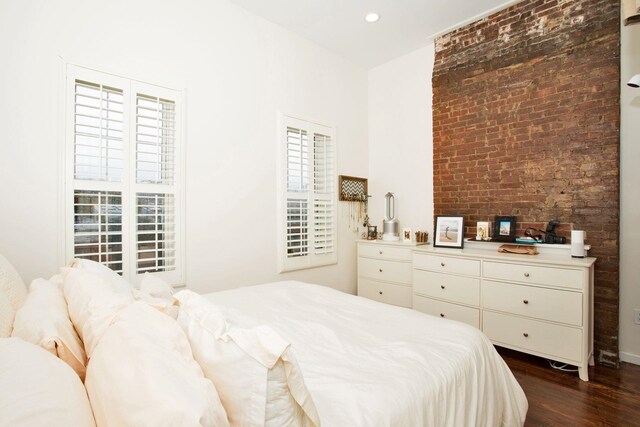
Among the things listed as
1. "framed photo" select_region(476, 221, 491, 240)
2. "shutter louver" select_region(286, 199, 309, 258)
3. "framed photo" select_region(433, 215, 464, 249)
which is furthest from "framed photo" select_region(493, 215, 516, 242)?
"shutter louver" select_region(286, 199, 309, 258)

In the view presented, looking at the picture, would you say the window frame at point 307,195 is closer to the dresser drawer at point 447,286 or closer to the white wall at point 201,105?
the white wall at point 201,105

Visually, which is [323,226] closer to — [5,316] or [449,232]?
[449,232]

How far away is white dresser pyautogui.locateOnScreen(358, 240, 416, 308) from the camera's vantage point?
3.39 m

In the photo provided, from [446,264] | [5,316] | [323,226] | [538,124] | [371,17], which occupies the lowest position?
[446,264]

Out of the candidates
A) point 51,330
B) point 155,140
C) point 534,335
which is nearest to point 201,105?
point 155,140

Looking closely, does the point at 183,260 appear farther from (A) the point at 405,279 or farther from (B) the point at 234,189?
(A) the point at 405,279

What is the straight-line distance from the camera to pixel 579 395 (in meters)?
2.12

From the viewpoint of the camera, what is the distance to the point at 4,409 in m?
0.52

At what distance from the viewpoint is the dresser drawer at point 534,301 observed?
2.31 metres

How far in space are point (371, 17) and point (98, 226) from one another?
3.08m

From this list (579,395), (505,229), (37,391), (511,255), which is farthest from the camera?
(505,229)

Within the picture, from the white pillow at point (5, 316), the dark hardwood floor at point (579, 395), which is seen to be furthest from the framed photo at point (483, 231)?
the white pillow at point (5, 316)

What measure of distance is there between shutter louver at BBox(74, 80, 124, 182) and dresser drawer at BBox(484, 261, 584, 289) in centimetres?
303

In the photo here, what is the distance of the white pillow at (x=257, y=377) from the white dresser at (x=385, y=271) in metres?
2.71
